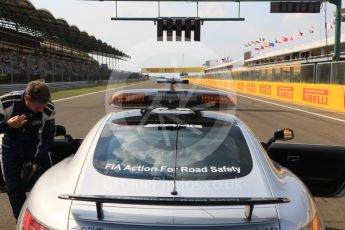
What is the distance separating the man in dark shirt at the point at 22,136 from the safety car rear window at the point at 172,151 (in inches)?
38.3

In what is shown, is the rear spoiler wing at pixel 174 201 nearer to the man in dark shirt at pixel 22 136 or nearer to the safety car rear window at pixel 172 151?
the safety car rear window at pixel 172 151

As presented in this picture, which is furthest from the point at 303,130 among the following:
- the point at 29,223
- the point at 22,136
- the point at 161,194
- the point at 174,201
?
the point at 29,223

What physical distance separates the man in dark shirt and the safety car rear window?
3.19ft

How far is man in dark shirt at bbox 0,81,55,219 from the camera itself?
3990 millimetres

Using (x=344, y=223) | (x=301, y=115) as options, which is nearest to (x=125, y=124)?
(x=344, y=223)

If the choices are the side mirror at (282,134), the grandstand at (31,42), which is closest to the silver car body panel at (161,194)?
the side mirror at (282,134)

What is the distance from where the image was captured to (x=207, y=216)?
2328 mm

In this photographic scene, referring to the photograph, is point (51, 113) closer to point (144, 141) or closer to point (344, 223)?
point (144, 141)

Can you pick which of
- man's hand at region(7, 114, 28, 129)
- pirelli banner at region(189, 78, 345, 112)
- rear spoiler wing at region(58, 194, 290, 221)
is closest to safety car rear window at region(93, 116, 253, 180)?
rear spoiler wing at region(58, 194, 290, 221)

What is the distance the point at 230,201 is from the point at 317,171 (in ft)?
8.80

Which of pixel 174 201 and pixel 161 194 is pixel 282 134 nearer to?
pixel 161 194

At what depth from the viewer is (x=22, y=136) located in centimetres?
419

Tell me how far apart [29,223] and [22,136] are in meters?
1.76

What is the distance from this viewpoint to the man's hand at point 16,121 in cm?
386
